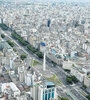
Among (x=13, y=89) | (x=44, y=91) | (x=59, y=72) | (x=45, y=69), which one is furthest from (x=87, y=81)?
(x=13, y=89)

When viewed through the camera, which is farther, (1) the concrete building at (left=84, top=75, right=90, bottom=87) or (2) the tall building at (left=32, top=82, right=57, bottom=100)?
(1) the concrete building at (left=84, top=75, right=90, bottom=87)

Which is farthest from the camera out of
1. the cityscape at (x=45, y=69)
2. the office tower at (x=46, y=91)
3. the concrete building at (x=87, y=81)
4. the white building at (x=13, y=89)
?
the concrete building at (x=87, y=81)

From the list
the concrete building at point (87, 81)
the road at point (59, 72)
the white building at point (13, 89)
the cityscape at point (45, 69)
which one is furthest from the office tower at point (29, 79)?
the concrete building at point (87, 81)

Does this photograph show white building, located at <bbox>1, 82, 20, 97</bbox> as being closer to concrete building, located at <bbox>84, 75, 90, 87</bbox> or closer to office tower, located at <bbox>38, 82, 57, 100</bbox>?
office tower, located at <bbox>38, 82, 57, 100</bbox>

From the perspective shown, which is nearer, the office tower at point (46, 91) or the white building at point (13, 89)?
the office tower at point (46, 91)

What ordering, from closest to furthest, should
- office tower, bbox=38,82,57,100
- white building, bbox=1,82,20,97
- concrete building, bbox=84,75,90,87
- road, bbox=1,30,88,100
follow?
office tower, bbox=38,82,57,100, white building, bbox=1,82,20,97, road, bbox=1,30,88,100, concrete building, bbox=84,75,90,87

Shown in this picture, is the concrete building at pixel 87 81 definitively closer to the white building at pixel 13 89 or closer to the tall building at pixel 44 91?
the tall building at pixel 44 91

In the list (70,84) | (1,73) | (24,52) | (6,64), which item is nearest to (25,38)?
(24,52)

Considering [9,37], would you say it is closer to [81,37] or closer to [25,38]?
[25,38]

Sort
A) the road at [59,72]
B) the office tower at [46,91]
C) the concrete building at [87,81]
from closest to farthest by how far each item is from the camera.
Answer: the office tower at [46,91]
the road at [59,72]
the concrete building at [87,81]

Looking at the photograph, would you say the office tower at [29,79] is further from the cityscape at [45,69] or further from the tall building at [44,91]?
the tall building at [44,91]

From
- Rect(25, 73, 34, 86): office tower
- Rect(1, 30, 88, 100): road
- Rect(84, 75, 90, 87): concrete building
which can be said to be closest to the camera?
Rect(25, 73, 34, 86): office tower

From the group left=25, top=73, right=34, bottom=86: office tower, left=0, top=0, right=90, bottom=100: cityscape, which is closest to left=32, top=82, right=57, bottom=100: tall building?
left=0, top=0, right=90, bottom=100: cityscape

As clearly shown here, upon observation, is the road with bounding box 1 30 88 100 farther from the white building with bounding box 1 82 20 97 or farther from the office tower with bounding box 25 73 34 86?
the white building with bounding box 1 82 20 97
